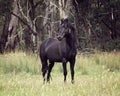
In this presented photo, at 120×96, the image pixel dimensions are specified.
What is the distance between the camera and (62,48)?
11.1 meters

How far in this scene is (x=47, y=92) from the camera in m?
7.65

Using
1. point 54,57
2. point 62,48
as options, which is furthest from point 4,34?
point 62,48

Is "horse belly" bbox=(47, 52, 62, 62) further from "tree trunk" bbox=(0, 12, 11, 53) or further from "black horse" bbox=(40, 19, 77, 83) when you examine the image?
"tree trunk" bbox=(0, 12, 11, 53)

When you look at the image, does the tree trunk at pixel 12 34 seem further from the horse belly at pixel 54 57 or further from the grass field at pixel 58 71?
the horse belly at pixel 54 57

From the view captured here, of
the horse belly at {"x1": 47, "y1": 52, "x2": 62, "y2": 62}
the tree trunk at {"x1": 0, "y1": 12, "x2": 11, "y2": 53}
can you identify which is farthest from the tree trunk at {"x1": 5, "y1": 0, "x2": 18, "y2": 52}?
the horse belly at {"x1": 47, "y1": 52, "x2": 62, "y2": 62}

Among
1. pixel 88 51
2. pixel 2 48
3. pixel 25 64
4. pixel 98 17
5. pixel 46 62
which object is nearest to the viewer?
pixel 46 62

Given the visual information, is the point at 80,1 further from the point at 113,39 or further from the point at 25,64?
the point at 25,64

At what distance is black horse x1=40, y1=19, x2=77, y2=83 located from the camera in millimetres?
10570

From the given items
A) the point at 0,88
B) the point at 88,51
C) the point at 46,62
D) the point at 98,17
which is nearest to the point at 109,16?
the point at 98,17

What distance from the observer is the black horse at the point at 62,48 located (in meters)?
10.6

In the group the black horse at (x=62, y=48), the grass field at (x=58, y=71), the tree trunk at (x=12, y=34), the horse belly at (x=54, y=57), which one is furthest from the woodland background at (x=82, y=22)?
the horse belly at (x=54, y=57)

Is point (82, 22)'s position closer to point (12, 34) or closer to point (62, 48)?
point (12, 34)

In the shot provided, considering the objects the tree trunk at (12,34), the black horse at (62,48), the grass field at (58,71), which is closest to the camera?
the grass field at (58,71)

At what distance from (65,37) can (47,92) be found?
3540 mm
